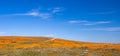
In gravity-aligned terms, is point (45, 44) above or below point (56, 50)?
above

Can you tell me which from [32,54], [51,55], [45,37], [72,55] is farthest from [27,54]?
[45,37]

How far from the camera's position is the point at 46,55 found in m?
26.5

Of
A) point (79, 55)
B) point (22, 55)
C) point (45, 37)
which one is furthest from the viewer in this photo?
point (45, 37)

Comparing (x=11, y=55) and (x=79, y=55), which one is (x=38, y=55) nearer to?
(x=11, y=55)

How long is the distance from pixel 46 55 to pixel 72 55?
9.38 ft

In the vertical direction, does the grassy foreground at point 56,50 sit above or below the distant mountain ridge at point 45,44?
below

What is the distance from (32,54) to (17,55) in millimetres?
1524

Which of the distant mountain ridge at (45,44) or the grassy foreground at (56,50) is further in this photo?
the distant mountain ridge at (45,44)

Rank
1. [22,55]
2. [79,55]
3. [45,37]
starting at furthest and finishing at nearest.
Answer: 1. [45,37]
2. [79,55]
3. [22,55]

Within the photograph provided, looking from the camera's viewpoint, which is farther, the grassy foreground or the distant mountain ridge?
the distant mountain ridge

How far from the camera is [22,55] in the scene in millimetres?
25766

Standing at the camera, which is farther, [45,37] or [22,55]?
[45,37]

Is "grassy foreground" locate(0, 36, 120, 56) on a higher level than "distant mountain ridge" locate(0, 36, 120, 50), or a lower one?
lower

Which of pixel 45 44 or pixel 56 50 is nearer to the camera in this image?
pixel 56 50
